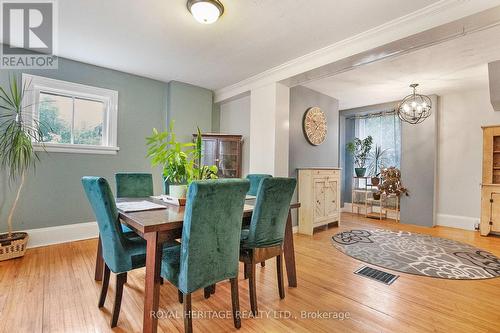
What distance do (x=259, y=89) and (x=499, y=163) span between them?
4300 mm

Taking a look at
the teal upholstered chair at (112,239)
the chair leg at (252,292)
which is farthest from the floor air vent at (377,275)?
the teal upholstered chair at (112,239)

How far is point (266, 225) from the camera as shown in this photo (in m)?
1.87

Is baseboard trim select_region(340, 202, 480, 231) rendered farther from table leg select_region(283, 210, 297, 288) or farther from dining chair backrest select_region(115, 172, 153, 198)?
dining chair backrest select_region(115, 172, 153, 198)

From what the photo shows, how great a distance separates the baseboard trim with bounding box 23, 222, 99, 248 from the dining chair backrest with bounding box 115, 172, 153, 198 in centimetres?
141

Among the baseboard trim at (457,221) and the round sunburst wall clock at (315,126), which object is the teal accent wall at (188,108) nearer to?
the round sunburst wall clock at (315,126)

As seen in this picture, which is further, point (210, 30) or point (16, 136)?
point (16, 136)

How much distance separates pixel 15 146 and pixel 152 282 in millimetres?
2678

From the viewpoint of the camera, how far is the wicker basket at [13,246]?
2.65 m

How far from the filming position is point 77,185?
137 inches

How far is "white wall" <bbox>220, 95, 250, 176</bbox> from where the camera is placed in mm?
4535

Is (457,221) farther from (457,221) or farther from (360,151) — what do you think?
(360,151)

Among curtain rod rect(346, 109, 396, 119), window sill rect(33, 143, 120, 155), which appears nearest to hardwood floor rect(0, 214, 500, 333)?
window sill rect(33, 143, 120, 155)

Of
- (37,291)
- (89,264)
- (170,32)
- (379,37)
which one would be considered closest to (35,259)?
(89,264)

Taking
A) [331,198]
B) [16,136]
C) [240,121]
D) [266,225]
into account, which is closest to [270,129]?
[240,121]
